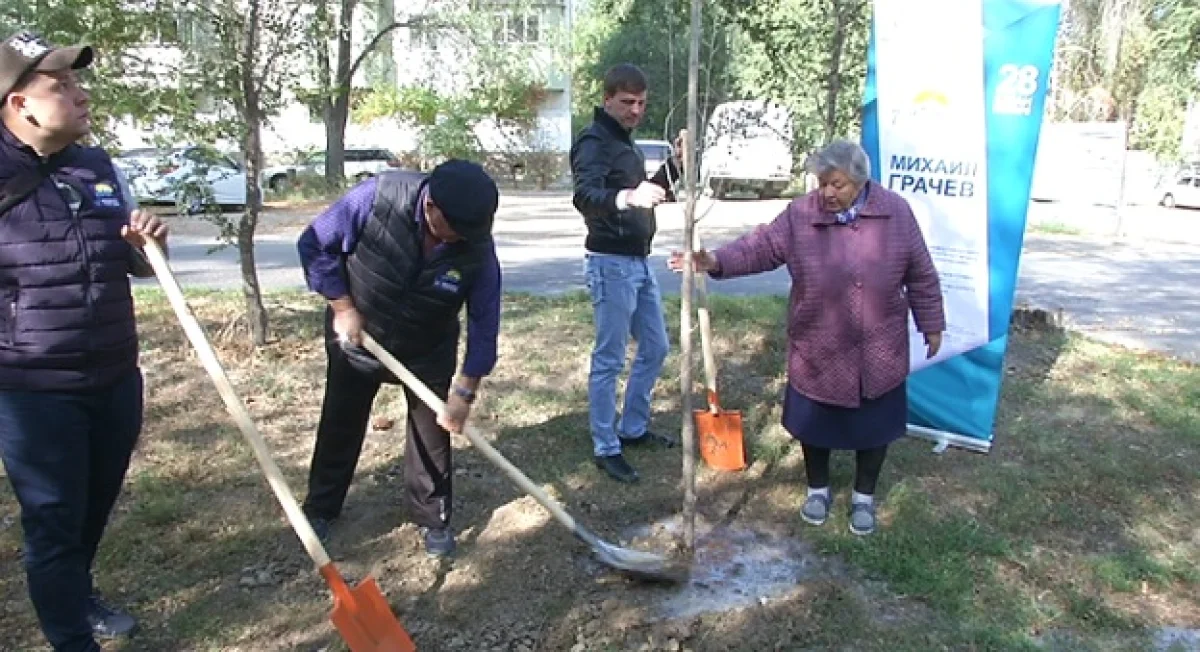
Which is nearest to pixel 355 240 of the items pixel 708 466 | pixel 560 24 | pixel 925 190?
pixel 708 466

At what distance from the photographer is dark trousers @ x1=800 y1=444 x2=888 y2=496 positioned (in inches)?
146

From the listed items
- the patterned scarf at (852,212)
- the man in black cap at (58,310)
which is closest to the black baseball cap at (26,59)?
the man in black cap at (58,310)

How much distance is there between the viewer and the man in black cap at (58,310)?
235 cm

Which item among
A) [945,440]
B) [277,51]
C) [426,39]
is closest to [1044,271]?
[945,440]

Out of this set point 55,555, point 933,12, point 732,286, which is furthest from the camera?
point 732,286

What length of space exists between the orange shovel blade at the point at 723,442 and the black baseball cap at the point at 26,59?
9.99 ft

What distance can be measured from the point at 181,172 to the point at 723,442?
11.9ft

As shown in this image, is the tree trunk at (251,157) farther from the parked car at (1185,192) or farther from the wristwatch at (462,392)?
the parked car at (1185,192)

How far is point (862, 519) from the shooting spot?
3.70 meters

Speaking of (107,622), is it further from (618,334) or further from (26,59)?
(618,334)

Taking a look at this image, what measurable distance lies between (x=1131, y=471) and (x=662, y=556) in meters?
2.50

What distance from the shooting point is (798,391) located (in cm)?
369

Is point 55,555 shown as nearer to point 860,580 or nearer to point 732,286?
point 860,580

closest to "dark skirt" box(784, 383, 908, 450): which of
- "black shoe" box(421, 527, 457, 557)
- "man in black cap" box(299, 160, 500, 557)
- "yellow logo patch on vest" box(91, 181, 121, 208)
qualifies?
"man in black cap" box(299, 160, 500, 557)
